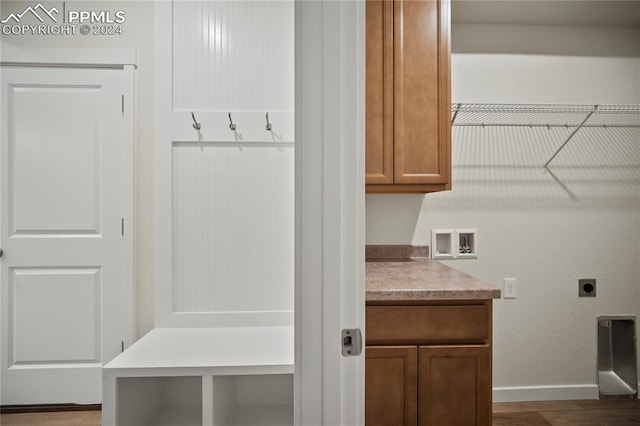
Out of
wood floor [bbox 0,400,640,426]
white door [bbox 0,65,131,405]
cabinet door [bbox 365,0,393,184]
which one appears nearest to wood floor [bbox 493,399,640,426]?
wood floor [bbox 0,400,640,426]

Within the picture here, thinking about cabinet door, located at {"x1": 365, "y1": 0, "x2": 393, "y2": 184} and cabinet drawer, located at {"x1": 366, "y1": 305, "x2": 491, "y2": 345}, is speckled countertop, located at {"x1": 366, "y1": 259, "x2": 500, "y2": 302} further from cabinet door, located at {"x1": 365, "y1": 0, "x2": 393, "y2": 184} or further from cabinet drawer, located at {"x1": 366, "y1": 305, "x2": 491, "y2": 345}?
cabinet door, located at {"x1": 365, "y1": 0, "x2": 393, "y2": 184}

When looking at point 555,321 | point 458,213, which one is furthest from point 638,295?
point 458,213

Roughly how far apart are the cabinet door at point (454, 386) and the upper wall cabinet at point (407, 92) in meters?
0.60

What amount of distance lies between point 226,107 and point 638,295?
213 cm

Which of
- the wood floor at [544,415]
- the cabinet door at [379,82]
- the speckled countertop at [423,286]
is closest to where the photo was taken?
the speckled countertop at [423,286]

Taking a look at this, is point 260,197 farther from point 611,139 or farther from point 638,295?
point 638,295

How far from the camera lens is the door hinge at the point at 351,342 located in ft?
1.48

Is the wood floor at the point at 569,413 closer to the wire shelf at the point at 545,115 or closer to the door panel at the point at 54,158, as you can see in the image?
the wire shelf at the point at 545,115

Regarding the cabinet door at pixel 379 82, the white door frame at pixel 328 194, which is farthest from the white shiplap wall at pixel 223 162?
the white door frame at pixel 328 194

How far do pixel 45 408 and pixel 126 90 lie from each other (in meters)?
1.34

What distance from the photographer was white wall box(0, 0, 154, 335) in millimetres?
1532

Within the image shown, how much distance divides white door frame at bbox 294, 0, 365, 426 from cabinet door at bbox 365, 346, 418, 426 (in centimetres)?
70

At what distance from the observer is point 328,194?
439 mm

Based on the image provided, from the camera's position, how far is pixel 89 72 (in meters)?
1.52
